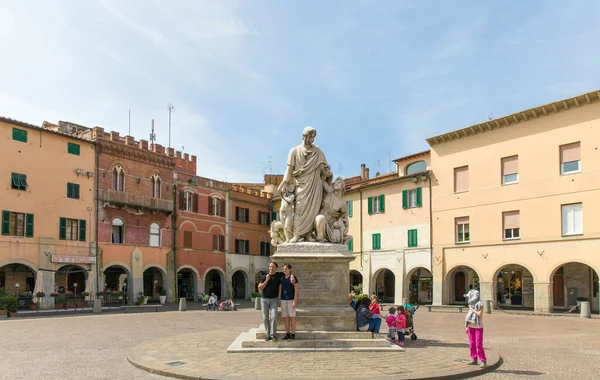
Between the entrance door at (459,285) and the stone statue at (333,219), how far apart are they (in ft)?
97.4

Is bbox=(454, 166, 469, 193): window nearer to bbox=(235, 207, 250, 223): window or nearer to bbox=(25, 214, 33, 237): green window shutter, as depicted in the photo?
bbox=(235, 207, 250, 223): window

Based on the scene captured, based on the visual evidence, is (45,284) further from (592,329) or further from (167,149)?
(592,329)

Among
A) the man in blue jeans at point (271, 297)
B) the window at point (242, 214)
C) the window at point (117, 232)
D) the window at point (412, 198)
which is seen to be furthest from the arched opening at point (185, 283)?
the man in blue jeans at point (271, 297)

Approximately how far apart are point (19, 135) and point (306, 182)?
2794 centimetres

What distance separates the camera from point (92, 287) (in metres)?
35.7

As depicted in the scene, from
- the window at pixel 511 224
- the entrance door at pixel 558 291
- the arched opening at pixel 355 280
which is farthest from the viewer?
the arched opening at pixel 355 280

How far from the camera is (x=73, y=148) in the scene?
37.5 meters

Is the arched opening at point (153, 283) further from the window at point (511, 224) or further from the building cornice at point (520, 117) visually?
the window at point (511, 224)

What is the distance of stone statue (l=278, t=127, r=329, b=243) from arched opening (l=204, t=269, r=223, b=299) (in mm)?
38980

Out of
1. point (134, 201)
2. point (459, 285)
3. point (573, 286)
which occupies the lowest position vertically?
point (459, 285)

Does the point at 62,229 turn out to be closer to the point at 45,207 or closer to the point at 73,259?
the point at 45,207

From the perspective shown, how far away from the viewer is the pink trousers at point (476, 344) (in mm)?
10039

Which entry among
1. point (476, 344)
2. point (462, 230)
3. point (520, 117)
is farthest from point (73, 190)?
point (476, 344)

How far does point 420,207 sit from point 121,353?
30264mm
